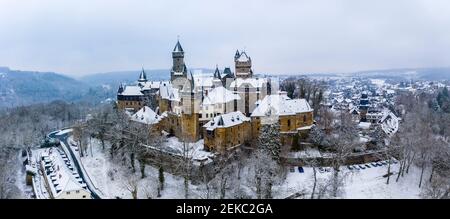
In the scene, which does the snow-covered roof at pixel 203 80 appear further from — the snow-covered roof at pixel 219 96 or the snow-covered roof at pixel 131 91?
the snow-covered roof at pixel 131 91

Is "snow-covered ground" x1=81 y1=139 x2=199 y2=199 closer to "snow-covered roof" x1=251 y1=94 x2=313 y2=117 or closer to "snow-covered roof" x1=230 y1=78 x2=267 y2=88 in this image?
"snow-covered roof" x1=251 y1=94 x2=313 y2=117

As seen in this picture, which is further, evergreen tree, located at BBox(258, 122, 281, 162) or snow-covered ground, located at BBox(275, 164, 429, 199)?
evergreen tree, located at BBox(258, 122, 281, 162)

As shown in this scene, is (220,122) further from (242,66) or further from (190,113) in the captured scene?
(242,66)

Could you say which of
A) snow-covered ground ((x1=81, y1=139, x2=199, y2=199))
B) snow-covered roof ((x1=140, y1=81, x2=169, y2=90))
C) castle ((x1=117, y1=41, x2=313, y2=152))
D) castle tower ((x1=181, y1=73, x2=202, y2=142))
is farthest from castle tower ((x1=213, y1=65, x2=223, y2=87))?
snow-covered ground ((x1=81, y1=139, x2=199, y2=199))

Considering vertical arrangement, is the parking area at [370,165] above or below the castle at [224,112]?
below

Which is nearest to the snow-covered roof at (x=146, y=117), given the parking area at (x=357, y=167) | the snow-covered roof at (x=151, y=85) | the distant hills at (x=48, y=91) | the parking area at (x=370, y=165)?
the snow-covered roof at (x=151, y=85)
